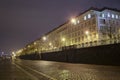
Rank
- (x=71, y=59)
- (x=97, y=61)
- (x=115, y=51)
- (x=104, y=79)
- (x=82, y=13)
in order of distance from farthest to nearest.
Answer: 1. (x=82, y=13)
2. (x=71, y=59)
3. (x=97, y=61)
4. (x=115, y=51)
5. (x=104, y=79)

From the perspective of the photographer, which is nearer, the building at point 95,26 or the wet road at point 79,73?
the wet road at point 79,73

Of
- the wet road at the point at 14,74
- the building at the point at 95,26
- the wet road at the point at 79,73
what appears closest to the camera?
the wet road at the point at 79,73

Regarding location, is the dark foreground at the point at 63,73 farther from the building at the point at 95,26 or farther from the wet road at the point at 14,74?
the building at the point at 95,26

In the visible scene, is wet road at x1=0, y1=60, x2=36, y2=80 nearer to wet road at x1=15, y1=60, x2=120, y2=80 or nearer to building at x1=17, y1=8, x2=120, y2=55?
wet road at x1=15, y1=60, x2=120, y2=80

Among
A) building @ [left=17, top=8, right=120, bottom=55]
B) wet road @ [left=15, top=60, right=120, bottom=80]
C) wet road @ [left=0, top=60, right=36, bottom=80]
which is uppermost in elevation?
building @ [left=17, top=8, right=120, bottom=55]

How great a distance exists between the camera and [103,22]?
88.9 m

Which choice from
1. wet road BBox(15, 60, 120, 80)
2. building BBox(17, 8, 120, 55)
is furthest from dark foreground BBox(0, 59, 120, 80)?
building BBox(17, 8, 120, 55)

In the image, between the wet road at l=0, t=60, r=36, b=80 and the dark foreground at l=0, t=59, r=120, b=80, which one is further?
the wet road at l=0, t=60, r=36, b=80

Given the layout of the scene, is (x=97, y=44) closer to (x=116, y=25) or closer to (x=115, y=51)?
(x=115, y=51)

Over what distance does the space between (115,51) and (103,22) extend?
5234 cm

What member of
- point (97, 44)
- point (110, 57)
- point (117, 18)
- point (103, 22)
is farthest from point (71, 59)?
point (117, 18)

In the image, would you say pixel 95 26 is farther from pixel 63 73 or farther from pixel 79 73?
pixel 79 73

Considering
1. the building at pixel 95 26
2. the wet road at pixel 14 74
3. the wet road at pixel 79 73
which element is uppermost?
the building at pixel 95 26

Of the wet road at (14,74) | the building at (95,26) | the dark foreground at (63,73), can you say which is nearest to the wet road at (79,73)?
the dark foreground at (63,73)
